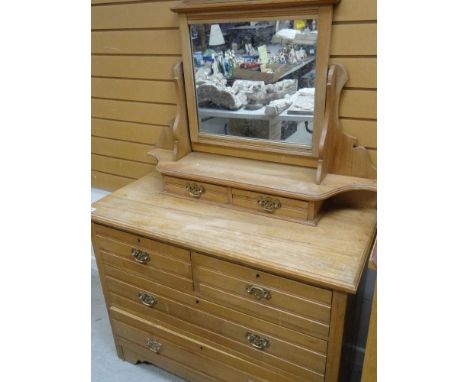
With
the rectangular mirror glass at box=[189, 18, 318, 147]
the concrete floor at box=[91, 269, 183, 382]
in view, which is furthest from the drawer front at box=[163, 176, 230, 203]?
A: the concrete floor at box=[91, 269, 183, 382]

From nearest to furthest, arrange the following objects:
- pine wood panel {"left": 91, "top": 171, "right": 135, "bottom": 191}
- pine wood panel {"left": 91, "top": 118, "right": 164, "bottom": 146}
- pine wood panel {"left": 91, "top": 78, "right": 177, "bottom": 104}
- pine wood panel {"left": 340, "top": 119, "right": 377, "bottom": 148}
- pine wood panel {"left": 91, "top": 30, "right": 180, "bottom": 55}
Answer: pine wood panel {"left": 340, "top": 119, "right": 377, "bottom": 148}
pine wood panel {"left": 91, "top": 30, "right": 180, "bottom": 55}
pine wood panel {"left": 91, "top": 78, "right": 177, "bottom": 104}
pine wood panel {"left": 91, "top": 118, "right": 164, "bottom": 146}
pine wood panel {"left": 91, "top": 171, "right": 135, "bottom": 191}

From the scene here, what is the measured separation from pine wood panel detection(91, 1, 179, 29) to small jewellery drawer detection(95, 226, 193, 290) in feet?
2.76

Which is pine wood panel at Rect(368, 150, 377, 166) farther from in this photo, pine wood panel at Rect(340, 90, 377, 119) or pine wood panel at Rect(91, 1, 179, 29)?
pine wood panel at Rect(91, 1, 179, 29)

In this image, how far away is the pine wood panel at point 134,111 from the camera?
1591 mm

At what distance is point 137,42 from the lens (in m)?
1.52

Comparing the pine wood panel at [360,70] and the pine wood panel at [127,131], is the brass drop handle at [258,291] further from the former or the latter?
the pine wood panel at [127,131]

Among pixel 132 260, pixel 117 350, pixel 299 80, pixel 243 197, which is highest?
pixel 299 80

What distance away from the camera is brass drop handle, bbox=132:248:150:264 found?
1291 mm

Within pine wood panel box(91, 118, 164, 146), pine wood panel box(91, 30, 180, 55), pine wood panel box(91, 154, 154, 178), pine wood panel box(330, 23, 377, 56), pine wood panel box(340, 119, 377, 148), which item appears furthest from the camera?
pine wood panel box(91, 154, 154, 178)

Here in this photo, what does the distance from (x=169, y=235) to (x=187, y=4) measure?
810mm

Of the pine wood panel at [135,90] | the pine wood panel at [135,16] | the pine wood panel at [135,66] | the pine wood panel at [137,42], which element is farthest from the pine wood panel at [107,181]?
the pine wood panel at [135,16]

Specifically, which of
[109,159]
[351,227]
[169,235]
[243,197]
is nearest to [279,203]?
[243,197]

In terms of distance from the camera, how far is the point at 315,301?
101 cm

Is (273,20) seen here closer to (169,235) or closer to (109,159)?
(169,235)
